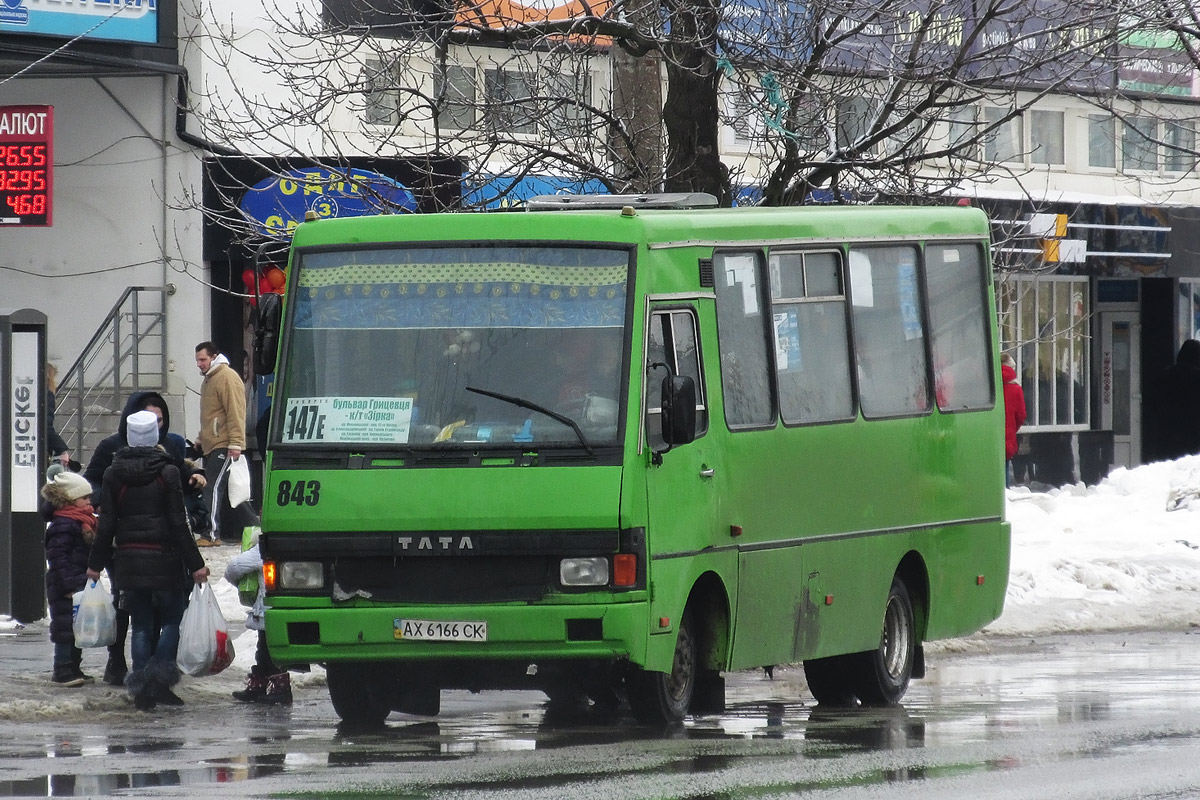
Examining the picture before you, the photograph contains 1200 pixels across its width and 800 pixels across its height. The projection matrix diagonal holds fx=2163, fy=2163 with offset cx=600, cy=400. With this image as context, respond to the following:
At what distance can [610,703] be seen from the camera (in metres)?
11.3

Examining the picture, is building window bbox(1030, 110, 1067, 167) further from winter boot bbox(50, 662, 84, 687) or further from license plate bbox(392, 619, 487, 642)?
license plate bbox(392, 619, 487, 642)

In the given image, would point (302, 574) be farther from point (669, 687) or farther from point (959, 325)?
point (959, 325)

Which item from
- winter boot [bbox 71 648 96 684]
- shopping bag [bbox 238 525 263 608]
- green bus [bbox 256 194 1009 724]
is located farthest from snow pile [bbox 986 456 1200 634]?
winter boot [bbox 71 648 96 684]

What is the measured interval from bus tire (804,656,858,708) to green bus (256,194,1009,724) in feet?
1.64

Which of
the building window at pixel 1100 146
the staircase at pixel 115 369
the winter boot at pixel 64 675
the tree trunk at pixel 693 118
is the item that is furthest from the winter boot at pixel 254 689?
the building window at pixel 1100 146

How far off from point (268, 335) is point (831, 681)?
3918 millimetres

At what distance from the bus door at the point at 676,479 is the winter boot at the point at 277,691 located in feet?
10.2

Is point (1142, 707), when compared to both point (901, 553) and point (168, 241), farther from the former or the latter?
point (168, 241)

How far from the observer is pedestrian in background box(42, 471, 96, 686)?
41.6 feet

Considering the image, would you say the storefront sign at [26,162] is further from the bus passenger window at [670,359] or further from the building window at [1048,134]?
the building window at [1048,134]

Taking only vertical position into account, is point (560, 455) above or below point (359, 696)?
above

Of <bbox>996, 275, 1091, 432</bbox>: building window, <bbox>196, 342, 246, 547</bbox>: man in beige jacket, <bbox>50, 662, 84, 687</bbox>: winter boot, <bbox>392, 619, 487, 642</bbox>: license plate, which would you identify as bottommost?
<bbox>50, 662, 84, 687</bbox>: winter boot

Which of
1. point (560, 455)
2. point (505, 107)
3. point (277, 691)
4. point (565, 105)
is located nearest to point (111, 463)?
point (277, 691)

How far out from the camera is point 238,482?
20.1 m
